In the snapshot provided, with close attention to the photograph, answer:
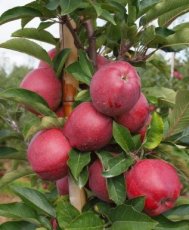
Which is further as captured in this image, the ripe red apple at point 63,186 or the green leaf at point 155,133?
the ripe red apple at point 63,186

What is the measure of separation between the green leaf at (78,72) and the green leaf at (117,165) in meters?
0.20

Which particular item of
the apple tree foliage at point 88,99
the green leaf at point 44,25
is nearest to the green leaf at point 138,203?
the apple tree foliage at point 88,99

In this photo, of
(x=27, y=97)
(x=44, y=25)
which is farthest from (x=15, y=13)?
(x=27, y=97)

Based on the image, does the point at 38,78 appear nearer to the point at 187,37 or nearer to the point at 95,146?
the point at 95,146

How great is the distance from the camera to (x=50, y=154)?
3.31 ft

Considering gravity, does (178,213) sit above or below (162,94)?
below

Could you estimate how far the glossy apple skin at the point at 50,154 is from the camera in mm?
1012

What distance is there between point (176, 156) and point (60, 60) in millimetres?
358

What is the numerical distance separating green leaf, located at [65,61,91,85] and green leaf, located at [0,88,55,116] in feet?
0.31

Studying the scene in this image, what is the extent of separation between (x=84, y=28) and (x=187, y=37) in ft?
0.85

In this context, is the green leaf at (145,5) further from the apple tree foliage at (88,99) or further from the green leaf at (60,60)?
the green leaf at (60,60)

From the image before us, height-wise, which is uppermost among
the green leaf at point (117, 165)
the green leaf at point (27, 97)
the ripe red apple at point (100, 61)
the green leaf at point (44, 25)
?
the green leaf at point (44, 25)

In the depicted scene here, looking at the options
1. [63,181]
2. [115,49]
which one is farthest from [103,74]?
[63,181]

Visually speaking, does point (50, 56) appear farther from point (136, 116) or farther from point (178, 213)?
point (178, 213)
